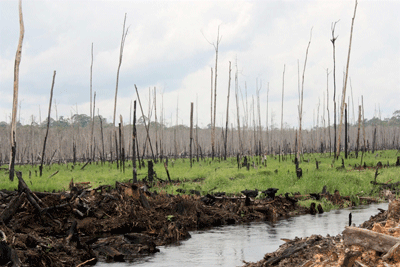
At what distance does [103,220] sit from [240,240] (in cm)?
378

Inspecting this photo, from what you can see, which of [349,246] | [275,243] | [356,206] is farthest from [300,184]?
[349,246]

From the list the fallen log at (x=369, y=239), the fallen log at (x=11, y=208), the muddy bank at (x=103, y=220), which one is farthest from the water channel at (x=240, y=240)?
the fallen log at (x=369, y=239)

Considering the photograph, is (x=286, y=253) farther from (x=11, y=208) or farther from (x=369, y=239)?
(x=11, y=208)

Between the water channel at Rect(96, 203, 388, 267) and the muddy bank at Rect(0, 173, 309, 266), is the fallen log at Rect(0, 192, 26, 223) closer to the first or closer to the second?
the muddy bank at Rect(0, 173, 309, 266)

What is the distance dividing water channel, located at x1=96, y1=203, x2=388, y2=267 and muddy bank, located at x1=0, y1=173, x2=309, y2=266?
20.4 inches

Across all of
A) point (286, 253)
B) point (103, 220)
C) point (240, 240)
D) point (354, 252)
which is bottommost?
point (240, 240)

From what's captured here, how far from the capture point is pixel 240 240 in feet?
28.7

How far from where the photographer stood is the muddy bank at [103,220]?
265 inches

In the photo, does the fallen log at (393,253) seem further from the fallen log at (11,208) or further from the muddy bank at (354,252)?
the fallen log at (11,208)

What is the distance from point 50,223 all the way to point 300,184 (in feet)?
35.8

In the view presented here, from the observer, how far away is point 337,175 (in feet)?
55.0

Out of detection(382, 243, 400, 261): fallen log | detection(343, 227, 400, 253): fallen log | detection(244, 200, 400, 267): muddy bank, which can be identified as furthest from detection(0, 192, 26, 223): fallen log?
detection(382, 243, 400, 261): fallen log

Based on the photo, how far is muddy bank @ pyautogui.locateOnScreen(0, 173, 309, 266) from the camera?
673 cm

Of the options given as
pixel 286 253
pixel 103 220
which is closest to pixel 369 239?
pixel 286 253
